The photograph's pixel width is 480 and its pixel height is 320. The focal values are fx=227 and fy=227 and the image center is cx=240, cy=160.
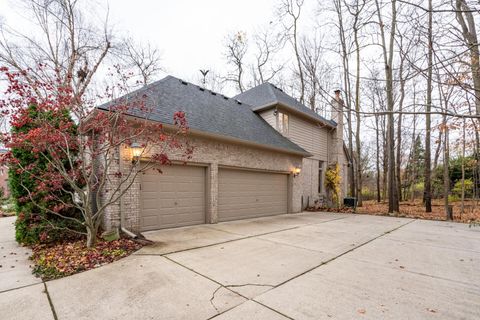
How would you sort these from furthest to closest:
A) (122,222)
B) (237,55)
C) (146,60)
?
(237,55), (146,60), (122,222)

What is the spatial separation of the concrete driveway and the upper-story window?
22.6ft

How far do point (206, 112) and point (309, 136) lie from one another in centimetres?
696

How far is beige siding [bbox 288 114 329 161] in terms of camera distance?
1205cm

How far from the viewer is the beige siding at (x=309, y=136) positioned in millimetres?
12055

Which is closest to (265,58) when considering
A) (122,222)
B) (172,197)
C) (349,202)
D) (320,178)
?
(320,178)

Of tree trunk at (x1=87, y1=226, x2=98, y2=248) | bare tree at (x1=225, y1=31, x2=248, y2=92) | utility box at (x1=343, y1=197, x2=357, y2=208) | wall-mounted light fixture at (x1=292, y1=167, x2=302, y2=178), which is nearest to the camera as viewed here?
tree trunk at (x1=87, y1=226, x2=98, y2=248)

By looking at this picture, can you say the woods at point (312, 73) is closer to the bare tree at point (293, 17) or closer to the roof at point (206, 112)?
the bare tree at point (293, 17)

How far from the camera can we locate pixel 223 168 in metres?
7.94

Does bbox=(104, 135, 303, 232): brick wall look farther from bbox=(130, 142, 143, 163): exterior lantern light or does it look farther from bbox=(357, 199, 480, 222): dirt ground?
bbox=(357, 199, 480, 222): dirt ground

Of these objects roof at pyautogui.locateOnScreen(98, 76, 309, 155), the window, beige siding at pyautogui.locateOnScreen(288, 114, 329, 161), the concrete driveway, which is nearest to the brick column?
roof at pyautogui.locateOnScreen(98, 76, 309, 155)

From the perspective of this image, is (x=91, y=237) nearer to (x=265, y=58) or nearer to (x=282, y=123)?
(x=282, y=123)

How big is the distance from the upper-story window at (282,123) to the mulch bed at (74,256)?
8.32m

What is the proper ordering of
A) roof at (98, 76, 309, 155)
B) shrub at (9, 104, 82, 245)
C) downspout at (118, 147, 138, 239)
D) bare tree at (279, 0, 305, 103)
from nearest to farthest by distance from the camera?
shrub at (9, 104, 82, 245) → downspout at (118, 147, 138, 239) → roof at (98, 76, 309, 155) → bare tree at (279, 0, 305, 103)

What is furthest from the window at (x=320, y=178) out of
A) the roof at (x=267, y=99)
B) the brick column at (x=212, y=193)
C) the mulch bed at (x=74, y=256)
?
the mulch bed at (x=74, y=256)
